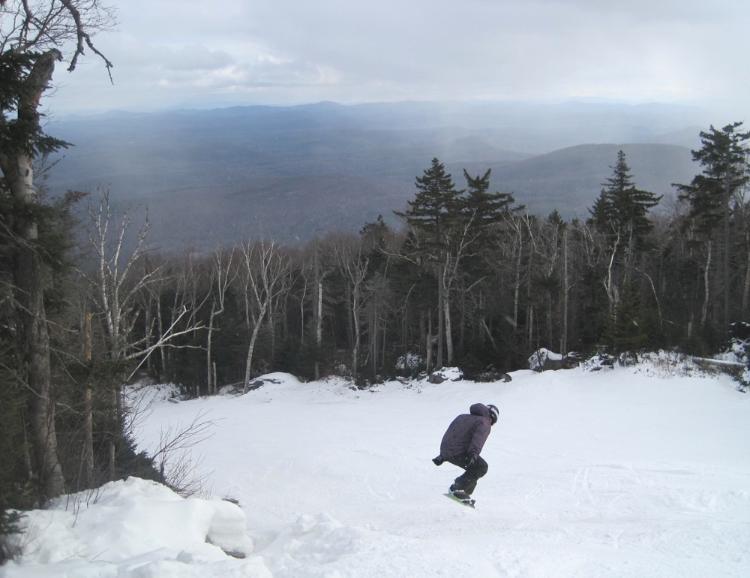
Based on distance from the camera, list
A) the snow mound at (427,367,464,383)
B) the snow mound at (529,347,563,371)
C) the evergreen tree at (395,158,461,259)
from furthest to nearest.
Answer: the evergreen tree at (395,158,461,259) → the snow mound at (427,367,464,383) → the snow mound at (529,347,563,371)

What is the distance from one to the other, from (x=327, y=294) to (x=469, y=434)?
37.9 meters

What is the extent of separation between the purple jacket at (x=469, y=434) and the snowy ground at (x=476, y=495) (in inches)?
37.7

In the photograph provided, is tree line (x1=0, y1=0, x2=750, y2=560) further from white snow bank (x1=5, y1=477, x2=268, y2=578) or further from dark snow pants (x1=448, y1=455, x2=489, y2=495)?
dark snow pants (x1=448, y1=455, x2=489, y2=495)

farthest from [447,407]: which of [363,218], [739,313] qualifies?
[363,218]

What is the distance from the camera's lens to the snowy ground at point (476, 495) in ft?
17.2

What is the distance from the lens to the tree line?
632cm

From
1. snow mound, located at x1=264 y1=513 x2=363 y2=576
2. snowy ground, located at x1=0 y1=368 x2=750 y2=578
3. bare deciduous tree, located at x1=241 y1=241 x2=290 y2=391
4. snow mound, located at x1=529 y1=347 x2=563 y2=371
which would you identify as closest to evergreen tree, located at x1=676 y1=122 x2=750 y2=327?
snow mound, located at x1=529 y1=347 x2=563 y2=371

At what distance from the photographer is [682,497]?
862 cm

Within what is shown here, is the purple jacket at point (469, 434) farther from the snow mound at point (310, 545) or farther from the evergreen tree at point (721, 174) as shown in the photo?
the evergreen tree at point (721, 174)

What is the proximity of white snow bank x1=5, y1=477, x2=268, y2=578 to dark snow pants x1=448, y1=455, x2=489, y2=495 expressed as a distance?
11.6 feet

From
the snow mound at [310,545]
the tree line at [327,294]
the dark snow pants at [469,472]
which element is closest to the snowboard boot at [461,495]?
the dark snow pants at [469,472]

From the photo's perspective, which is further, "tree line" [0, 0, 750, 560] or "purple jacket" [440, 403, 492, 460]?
"purple jacket" [440, 403, 492, 460]

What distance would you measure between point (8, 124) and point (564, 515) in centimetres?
896

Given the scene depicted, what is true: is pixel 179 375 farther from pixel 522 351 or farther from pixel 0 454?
pixel 0 454
